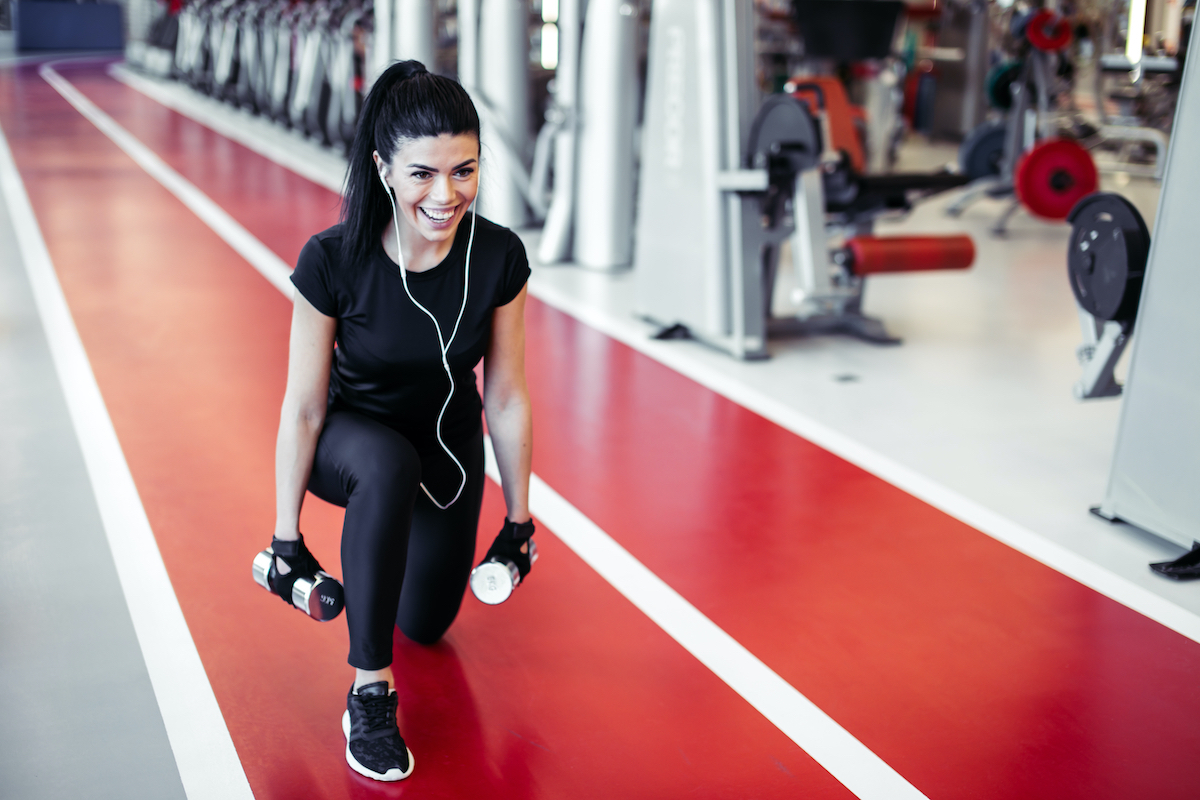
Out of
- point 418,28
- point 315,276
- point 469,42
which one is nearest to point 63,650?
point 315,276

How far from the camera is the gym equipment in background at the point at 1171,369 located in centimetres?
254

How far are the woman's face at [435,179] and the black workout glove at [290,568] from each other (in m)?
0.56

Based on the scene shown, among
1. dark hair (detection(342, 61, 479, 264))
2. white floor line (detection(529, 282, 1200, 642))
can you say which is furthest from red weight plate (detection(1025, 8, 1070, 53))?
dark hair (detection(342, 61, 479, 264))

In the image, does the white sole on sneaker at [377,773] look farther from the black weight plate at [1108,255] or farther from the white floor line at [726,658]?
the black weight plate at [1108,255]

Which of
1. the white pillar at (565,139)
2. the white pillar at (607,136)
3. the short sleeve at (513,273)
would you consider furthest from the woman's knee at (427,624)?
Result: the white pillar at (565,139)

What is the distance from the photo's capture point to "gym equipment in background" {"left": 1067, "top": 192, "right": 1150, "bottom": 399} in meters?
2.78

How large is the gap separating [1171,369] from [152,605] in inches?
94.1

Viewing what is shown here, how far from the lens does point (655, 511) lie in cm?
294

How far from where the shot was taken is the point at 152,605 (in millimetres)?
2381

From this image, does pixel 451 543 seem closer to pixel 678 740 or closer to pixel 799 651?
pixel 678 740

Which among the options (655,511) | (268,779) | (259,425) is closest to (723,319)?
(655,511)

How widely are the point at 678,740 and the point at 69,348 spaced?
317 centimetres

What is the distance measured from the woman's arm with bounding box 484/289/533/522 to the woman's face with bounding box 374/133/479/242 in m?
0.26

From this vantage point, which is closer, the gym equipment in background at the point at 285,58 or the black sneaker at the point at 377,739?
the black sneaker at the point at 377,739
